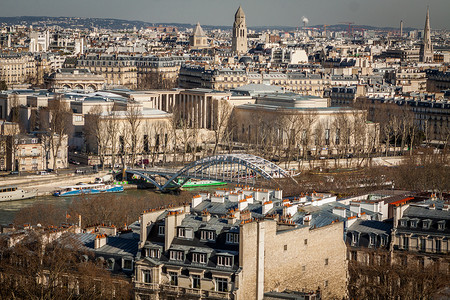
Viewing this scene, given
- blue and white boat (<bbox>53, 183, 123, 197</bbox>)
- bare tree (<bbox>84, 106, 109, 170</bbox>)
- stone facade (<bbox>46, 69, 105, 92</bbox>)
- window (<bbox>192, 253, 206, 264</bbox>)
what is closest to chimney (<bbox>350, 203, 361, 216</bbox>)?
window (<bbox>192, 253, 206, 264</bbox>)

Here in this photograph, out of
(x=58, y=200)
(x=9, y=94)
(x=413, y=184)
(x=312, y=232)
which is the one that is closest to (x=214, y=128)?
(x=9, y=94)

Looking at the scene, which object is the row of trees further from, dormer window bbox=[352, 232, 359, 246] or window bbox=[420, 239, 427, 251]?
window bbox=[420, 239, 427, 251]

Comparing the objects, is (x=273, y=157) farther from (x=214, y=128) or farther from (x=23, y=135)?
(x=23, y=135)

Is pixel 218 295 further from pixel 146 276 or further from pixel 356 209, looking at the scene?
pixel 356 209

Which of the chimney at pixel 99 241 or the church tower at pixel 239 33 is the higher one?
the church tower at pixel 239 33

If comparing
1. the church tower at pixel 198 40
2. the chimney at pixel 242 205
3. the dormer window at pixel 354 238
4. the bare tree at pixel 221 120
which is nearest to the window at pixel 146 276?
the chimney at pixel 242 205

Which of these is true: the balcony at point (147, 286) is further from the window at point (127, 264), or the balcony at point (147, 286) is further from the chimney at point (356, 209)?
Answer: the chimney at point (356, 209)
